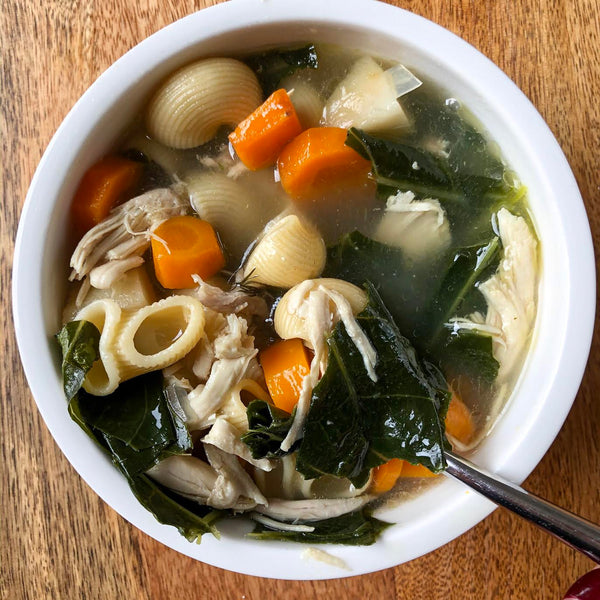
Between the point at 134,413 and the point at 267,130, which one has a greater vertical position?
the point at 267,130

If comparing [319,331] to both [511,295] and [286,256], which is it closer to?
[286,256]

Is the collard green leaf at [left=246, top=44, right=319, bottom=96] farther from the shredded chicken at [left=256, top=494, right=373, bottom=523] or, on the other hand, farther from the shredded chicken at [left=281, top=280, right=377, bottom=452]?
the shredded chicken at [left=256, top=494, right=373, bottom=523]

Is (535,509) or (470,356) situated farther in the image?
(470,356)

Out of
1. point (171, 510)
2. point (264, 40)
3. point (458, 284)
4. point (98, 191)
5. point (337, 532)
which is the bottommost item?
point (337, 532)

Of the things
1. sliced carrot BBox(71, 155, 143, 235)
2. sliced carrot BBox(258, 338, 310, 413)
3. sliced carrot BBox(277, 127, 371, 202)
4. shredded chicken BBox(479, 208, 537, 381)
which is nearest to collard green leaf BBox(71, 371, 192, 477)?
sliced carrot BBox(258, 338, 310, 413)

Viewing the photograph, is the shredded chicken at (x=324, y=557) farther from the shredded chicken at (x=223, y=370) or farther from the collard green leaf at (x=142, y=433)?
the shredded chicken at (x=223, y=370)

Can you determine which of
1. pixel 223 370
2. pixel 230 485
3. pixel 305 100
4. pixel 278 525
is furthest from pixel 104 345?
pixel 305 100

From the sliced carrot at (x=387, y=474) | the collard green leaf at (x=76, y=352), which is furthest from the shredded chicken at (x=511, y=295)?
the collard green leaf at (x=76, y=352)

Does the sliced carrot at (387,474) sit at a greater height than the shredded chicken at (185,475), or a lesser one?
lesser
